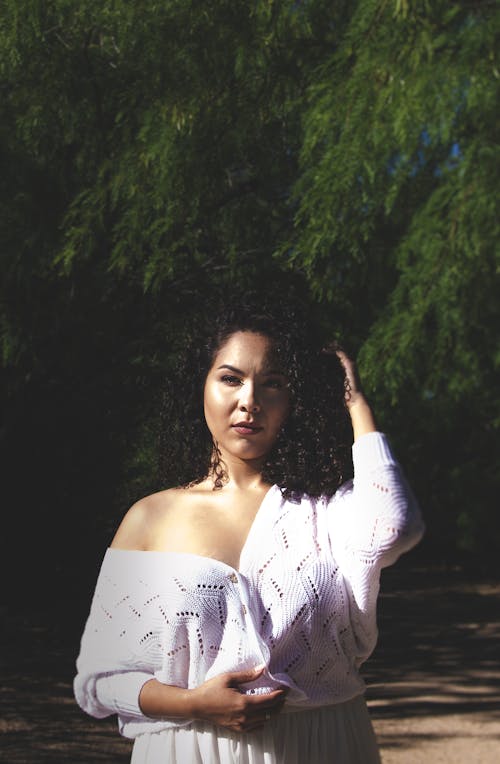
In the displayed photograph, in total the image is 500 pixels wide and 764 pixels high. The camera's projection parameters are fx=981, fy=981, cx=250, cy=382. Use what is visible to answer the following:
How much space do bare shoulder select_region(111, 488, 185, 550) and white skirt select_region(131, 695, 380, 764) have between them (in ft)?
1.07

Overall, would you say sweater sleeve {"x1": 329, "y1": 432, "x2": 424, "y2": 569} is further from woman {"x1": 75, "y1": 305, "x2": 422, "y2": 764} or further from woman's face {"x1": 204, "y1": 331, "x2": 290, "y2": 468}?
woman's face {"x1": 204, "y1": 331, "x2": 290, "y2": 468}

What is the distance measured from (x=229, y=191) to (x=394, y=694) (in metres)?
3.52

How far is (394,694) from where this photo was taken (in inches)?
251

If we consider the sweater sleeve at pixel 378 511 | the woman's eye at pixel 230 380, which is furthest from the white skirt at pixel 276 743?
the woman's eye at pixel 230 380

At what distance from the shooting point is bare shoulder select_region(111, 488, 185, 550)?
1.74 meters

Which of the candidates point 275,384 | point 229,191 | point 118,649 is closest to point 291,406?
point 275,384

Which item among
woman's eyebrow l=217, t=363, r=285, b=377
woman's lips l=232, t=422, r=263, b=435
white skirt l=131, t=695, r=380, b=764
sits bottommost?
white skirt l=131, t=695, r=380, b=764

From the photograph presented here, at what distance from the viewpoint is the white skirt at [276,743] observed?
166 cm

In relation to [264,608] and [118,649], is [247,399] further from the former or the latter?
[118,649]

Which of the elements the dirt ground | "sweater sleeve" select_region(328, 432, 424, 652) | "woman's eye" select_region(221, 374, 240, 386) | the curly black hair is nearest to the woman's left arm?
"sweater sleeve" select_region(328, 432, 424, 652)

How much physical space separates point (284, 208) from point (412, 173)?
0.99m

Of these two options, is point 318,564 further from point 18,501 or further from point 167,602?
point 18,501

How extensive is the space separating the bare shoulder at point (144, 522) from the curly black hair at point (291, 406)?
0.11m

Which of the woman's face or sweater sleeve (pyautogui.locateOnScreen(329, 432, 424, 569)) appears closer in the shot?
sweater sleeve (pyautogui.locateOnScreen(329, 432, 424, 569))
